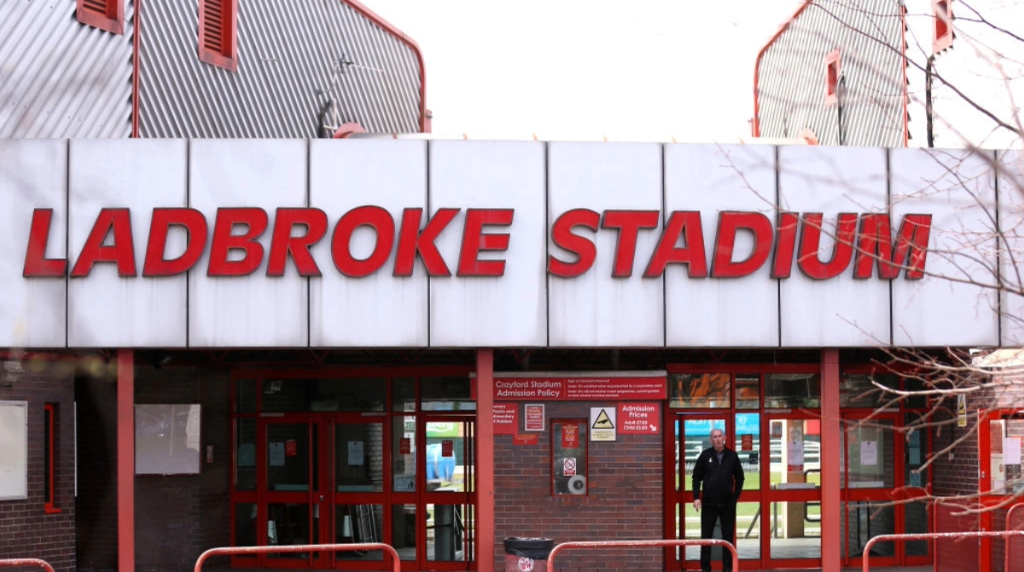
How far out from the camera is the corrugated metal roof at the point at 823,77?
20.9 metres

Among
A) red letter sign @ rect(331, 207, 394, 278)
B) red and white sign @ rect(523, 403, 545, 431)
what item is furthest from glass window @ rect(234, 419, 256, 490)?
red letter sign @ rect(331, 207, 394, 278)

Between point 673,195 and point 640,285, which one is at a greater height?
point 673,195

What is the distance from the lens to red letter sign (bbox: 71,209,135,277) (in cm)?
1453

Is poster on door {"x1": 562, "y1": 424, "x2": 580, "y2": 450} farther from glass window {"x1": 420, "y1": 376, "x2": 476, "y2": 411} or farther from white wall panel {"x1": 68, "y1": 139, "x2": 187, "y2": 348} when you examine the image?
white wall panel {"x1": 68, "y1": 139, "x2": 187, "y2": 348}

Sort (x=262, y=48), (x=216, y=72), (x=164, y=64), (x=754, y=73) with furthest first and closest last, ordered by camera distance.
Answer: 1. (x=754, y=73)
2. (x=262, y=48)
3. (x=216, y=72)
4. (x=164, y=64)

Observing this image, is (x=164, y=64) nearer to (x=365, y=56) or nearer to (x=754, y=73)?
(x=365, y=56)

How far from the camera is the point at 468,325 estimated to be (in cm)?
1473

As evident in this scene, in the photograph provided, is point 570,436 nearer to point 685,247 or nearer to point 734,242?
point 685,247

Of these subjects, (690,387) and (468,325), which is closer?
(468,325)

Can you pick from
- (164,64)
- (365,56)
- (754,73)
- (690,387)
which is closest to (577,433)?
(690,387)

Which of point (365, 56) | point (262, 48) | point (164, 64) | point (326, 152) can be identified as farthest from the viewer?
point (365, 56)

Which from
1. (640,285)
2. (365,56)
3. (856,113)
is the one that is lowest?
(640,285)

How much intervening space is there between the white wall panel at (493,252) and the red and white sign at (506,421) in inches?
109

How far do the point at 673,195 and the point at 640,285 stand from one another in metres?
1.04
